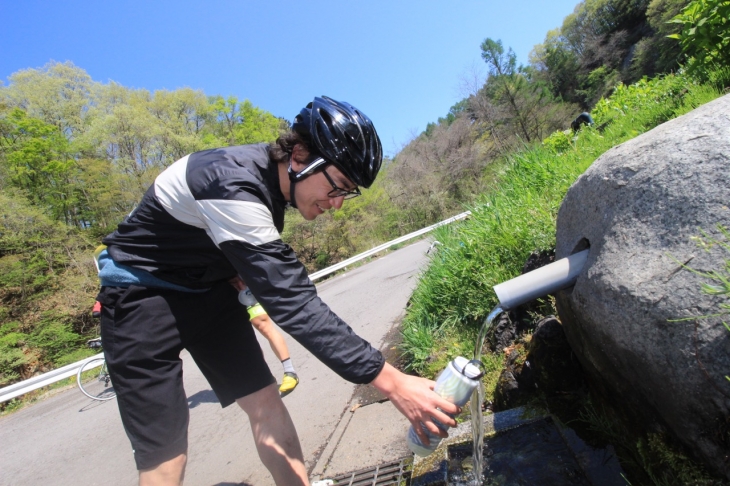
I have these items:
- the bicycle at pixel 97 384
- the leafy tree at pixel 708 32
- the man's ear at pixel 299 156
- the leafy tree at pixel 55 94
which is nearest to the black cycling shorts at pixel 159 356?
the man's ear at pixel 299 156

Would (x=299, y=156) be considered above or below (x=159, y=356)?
above

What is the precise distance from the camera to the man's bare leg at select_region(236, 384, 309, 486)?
227cm

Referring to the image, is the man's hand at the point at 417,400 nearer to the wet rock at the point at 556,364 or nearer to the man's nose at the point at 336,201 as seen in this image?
the man's nose at the point at 336,201

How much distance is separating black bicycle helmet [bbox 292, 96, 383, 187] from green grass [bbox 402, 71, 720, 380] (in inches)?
72.8

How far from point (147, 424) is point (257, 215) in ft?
3.76

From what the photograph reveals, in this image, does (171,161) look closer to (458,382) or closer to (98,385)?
(98,385)

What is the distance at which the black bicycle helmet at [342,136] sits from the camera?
198cm

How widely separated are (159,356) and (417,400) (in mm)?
1301

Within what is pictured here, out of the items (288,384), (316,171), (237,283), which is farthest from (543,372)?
(288,384)

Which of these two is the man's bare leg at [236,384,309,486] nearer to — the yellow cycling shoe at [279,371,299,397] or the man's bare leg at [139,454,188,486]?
the man's bare leg at [139,454,188,486]

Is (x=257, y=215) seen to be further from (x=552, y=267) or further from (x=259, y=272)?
(x=552, y=267)

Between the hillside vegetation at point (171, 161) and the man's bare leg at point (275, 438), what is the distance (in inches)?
66.6

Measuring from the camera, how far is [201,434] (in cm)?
419

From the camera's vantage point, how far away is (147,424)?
1920 millimetres
